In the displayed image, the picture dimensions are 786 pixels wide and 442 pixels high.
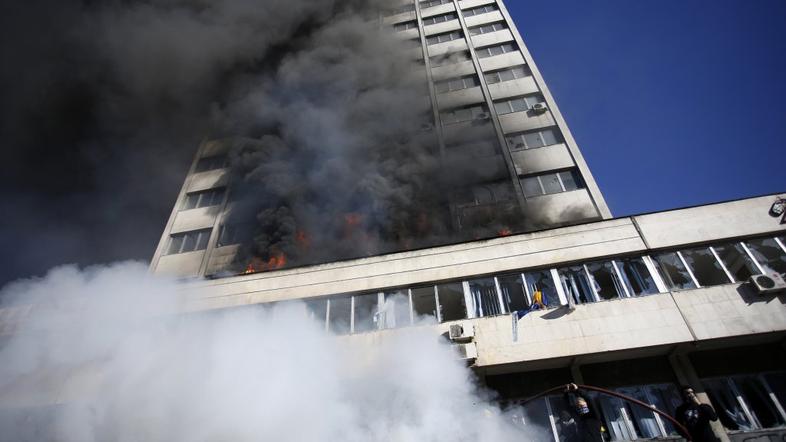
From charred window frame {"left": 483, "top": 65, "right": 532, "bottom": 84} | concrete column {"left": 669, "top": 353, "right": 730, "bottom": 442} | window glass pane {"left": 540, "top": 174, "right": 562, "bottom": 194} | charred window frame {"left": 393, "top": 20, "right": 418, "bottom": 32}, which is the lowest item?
concrete column {"left": 669, "top": 353, "right": 730, "bottom": 442}

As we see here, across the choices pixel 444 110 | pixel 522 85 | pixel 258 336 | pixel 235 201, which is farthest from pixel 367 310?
pixel 522 85

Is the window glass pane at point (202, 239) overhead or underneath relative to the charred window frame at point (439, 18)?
underneath

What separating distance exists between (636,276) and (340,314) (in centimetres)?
767

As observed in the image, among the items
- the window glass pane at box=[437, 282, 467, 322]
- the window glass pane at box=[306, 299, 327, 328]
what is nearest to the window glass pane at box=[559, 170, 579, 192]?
the window glass pane at box=[437, 282, 467, 322]

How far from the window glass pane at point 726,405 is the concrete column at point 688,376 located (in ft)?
0.33

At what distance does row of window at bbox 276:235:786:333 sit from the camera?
895cm

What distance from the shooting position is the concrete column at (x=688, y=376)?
7539 mm

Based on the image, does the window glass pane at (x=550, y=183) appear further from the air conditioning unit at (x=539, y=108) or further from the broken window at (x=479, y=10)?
the broken window at (x=479, y=10)

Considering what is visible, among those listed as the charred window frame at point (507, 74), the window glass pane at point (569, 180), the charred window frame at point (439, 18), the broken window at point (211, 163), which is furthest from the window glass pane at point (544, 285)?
the charred window frame at point (439, 18)

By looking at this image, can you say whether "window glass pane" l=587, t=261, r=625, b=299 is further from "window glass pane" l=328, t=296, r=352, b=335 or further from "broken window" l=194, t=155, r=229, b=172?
"broken window" l=194, t=155, r=229, b=172

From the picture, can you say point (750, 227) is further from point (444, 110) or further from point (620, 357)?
point (444, 110)

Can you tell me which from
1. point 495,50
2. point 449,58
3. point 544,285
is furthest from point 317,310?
point 495,50

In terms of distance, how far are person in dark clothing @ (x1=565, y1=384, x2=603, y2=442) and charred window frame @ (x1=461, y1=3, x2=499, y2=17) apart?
2647 centimetres

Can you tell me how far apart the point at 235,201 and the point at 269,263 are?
5.41 m
